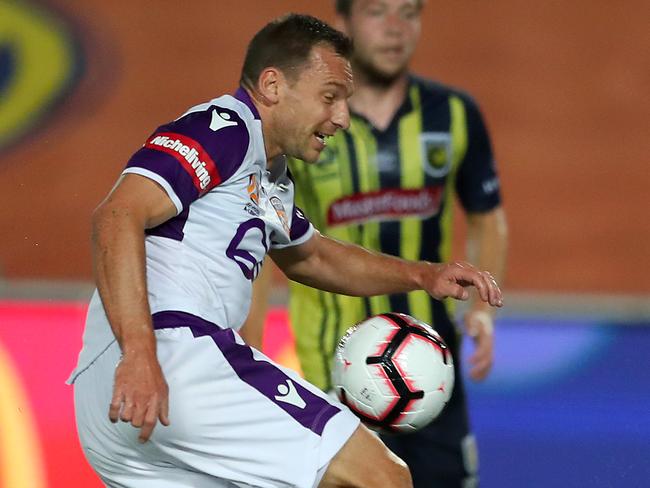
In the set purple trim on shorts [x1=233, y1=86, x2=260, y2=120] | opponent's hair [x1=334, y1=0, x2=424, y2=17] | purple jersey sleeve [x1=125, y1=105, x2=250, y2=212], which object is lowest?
purple jersey sleeve [x1=125, y1=105, x2=250, y2=212]

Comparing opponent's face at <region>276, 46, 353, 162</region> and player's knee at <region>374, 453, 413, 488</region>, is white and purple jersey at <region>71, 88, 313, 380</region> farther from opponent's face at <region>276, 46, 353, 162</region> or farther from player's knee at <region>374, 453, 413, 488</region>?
player's knee at <region>374, 453, 413, 488</region>

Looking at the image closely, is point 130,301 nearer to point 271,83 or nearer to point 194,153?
point 194,153

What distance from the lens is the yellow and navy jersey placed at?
465 cm

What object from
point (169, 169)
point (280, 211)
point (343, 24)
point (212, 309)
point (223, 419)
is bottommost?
point (223, 419)

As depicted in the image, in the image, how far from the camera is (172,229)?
10.5ft

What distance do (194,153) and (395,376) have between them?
3.02ft

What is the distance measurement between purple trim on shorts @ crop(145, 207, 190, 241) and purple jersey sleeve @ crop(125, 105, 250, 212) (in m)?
0.10

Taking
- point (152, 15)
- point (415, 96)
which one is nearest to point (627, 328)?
point (415, 96)

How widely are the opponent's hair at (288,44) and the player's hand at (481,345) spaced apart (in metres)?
1.48

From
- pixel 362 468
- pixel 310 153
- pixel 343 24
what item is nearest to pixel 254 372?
pixel 362 468

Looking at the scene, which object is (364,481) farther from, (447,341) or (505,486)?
(505,486)

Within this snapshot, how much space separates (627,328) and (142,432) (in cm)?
287

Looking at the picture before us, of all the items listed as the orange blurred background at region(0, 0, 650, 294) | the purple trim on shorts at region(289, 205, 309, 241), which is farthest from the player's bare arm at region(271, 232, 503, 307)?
→ the orange blurred background at region(0, 0, 650, 294)

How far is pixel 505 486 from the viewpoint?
16.5ft
